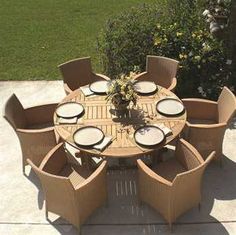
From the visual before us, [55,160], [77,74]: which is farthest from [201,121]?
[55,160]

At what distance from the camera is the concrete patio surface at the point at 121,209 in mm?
6520

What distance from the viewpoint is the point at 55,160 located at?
674 centimetres

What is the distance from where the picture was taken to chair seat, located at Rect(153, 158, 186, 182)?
676 centimetres

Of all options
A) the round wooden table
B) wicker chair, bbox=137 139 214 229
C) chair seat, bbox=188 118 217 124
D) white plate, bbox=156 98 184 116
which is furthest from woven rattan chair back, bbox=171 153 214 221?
chair seat, bbox=188 118 217 124

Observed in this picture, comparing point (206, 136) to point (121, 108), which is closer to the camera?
point (121, 108)

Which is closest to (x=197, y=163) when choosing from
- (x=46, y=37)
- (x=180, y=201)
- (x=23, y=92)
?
(x=180, y=201)

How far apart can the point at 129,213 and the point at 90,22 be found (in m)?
8.32

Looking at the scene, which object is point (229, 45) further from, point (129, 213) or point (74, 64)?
point (129, 213)

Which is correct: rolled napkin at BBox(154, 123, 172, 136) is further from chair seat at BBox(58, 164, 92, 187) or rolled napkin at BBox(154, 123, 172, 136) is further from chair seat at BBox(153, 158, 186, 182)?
chair seat at BBox(58, 164, 92, 187)

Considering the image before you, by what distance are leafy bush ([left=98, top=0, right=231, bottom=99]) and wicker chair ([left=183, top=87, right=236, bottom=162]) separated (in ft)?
4.77

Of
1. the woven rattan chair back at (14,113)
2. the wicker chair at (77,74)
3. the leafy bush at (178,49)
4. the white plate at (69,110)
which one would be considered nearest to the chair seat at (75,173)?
the white plate at (69,110)

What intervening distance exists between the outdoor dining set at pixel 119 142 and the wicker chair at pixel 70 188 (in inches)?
0.6

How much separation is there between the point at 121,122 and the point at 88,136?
67cm

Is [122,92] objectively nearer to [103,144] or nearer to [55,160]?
[103,144]
